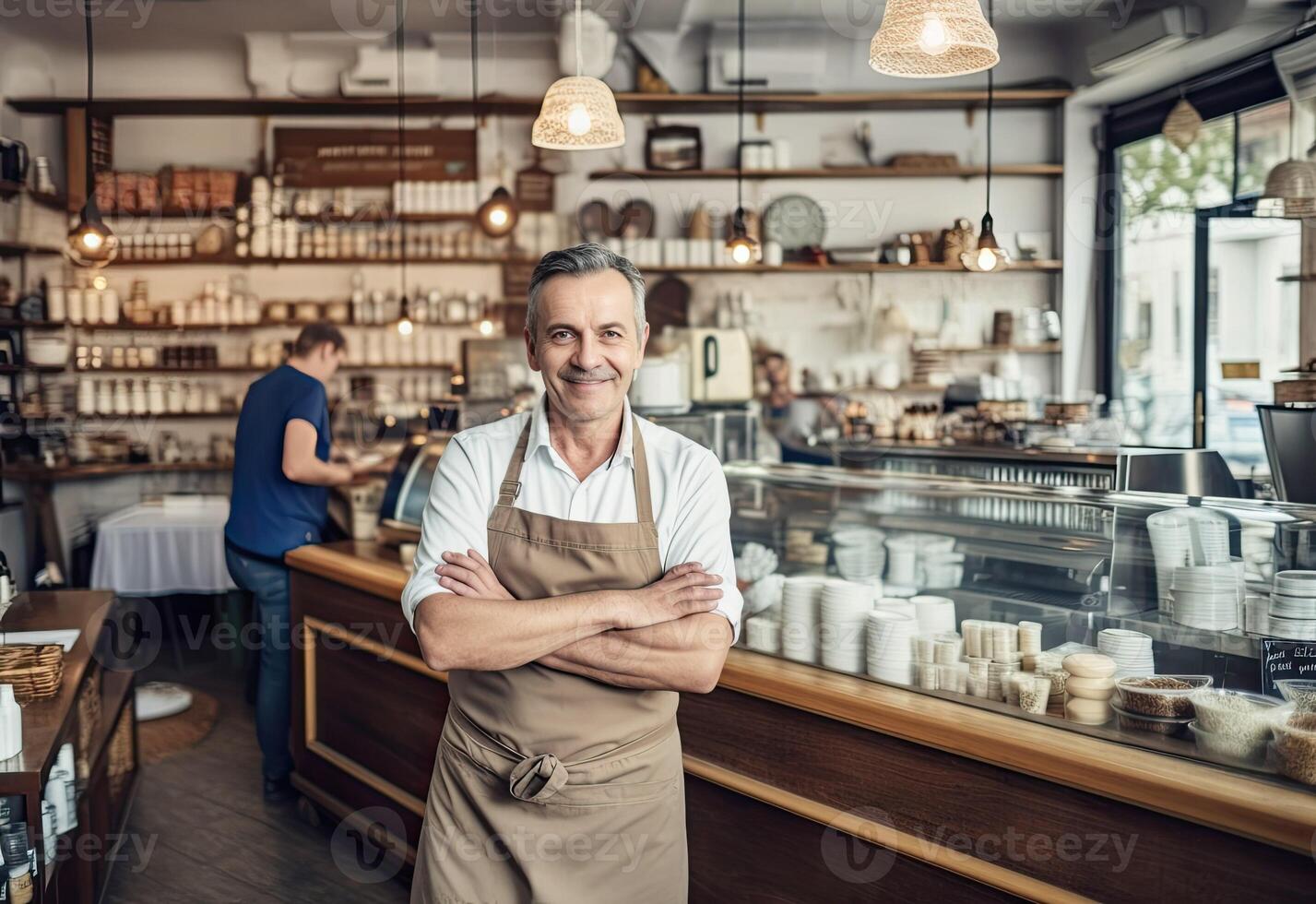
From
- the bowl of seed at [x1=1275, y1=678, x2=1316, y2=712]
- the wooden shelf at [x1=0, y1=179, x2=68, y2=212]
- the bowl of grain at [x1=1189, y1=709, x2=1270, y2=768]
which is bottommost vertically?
the bowl of grain at [x1=1189, y1=709, x2=1270, y2=768]

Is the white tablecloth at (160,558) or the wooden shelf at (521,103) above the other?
the wooden shelf at (521,103)

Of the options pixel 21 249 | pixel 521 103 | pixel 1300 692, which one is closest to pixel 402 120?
pixel 521 103

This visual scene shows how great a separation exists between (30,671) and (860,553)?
81.9 inches

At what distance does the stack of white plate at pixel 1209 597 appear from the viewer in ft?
6.82

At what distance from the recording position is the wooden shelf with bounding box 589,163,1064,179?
271 inches

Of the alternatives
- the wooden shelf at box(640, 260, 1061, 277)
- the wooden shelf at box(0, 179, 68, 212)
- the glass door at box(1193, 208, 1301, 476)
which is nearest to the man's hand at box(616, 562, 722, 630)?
the glass door at box(1193, 208, 1301, 476)

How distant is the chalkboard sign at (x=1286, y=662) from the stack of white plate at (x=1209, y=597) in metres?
0.13

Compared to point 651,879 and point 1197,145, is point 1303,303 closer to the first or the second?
point 1197,145

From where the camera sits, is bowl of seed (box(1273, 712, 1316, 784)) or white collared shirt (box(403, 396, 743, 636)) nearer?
bowl of seed (box(1273, 712, 1316, 784))

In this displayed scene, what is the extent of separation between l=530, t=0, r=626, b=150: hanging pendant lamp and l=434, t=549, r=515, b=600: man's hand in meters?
2.16

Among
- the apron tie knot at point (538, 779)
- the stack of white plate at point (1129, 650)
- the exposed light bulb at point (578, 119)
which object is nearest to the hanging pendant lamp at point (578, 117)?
the exposed light bulb at point (578, 119)

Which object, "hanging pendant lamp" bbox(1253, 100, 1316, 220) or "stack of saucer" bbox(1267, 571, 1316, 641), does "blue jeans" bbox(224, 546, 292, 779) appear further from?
"hanging pendant lamp" bbox(1253, 100, 1316, 220)

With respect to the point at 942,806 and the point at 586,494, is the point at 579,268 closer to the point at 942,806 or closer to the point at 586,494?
the point at 586,494

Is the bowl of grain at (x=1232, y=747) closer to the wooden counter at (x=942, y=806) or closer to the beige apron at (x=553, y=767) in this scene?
the wooden counter at (x=942, y=806)
